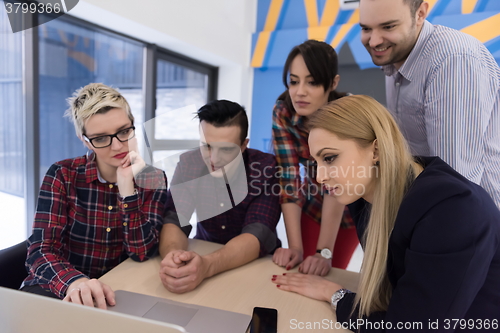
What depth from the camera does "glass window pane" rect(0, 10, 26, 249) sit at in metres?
2.11

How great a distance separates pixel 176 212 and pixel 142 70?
2.35 meters

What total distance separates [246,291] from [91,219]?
0.67 meters

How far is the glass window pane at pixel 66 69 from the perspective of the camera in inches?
95.8

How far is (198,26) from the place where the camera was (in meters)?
3.24

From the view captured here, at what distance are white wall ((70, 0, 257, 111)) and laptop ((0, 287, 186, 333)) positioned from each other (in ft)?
6.83

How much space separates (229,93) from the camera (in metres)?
4.35

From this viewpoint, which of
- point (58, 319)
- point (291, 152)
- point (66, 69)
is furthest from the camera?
point (66, 69)

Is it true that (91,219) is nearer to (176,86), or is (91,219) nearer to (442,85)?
(442,85)

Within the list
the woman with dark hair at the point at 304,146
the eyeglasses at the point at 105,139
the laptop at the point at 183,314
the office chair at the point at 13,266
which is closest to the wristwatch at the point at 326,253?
the woman with dark hair at the point at 304,146

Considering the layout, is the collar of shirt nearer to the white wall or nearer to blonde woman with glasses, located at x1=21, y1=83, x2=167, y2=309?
blonde woman with glasses, located at x1=21, y1=83, x2=167, y2=309

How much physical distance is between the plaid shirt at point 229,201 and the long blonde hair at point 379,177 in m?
0.52

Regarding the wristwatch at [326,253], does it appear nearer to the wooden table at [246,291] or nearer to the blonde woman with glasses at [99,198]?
the wooden table at [246,291]

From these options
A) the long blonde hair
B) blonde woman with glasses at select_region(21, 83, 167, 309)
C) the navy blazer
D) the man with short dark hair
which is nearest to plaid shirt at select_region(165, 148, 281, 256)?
the man with short dark hair

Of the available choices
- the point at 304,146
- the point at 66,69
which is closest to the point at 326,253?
the point at 304,146
